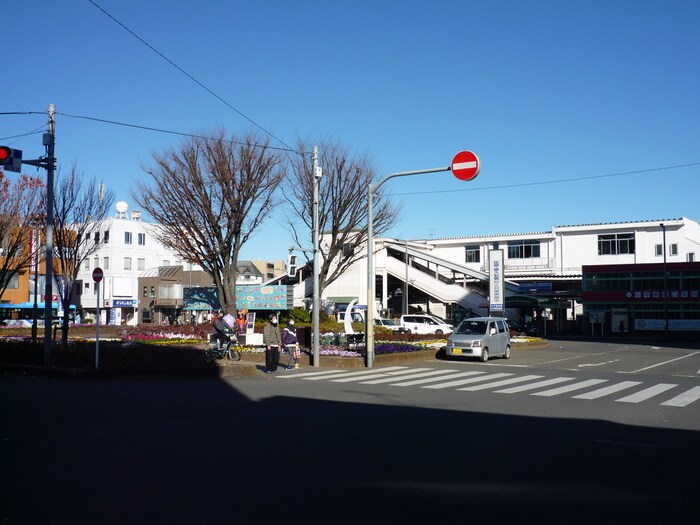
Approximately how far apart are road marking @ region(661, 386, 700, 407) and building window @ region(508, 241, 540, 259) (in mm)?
50648

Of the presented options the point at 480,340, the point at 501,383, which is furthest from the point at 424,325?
the point at 501,383

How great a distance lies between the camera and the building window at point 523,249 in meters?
66.2

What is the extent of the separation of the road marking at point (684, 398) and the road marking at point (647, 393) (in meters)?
0.52

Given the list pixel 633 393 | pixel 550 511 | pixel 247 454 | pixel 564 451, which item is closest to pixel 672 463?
pixel 564 451

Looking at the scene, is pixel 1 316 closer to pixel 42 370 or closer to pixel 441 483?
pixel 42 370

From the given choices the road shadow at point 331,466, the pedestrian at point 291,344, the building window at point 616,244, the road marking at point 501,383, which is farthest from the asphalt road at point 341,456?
the building window at point 616,244

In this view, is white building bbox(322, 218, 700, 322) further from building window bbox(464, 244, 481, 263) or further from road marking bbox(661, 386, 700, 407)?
road marking bbox(661, 386, 700, 407)

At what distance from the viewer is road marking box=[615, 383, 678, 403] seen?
14.3 metres

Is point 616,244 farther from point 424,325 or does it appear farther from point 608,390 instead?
point 608,390

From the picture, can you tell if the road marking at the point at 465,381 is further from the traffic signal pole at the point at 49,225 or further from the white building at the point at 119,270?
the white building at the point at 119,270

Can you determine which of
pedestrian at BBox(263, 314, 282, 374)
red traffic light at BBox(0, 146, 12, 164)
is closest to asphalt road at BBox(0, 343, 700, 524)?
pedestrian at BBox(263, 314, 282, 374)

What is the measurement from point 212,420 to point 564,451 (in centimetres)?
558

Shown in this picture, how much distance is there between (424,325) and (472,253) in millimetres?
27076

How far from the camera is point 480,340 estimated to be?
25.3 m
